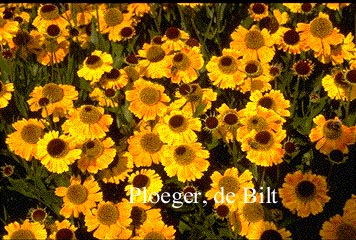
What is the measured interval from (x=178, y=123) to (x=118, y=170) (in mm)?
287

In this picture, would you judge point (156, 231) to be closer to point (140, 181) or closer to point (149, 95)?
point (140, 181)

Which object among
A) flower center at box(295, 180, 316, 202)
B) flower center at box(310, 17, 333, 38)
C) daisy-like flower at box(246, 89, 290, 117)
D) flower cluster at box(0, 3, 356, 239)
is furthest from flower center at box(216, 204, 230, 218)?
flower center at box(310, 17, 333, 38)

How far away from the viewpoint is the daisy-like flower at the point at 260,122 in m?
2.20

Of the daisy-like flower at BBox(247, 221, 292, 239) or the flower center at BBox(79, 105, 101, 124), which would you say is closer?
the daisy-like flower at BBox(247, 221, 292, 239)

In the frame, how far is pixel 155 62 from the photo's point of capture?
2555mm

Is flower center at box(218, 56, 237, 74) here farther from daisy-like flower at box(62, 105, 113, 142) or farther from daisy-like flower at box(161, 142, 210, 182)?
daisy-like flower at box(62, 105, 113, 142)

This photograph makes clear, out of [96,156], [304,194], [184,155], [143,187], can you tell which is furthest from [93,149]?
[304,194]

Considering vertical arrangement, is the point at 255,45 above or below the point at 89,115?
above

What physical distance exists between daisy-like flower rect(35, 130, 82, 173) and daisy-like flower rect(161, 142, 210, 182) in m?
0.33

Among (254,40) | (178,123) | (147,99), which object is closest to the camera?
(178,123)

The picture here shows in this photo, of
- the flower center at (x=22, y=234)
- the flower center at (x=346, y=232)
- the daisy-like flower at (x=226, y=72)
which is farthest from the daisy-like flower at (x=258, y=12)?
the flower center at (x=22, y=234)

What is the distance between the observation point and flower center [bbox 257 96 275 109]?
232cm

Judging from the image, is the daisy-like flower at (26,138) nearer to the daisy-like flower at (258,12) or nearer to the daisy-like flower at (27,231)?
the daisy-like flower at (27,231)

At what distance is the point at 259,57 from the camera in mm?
2570
